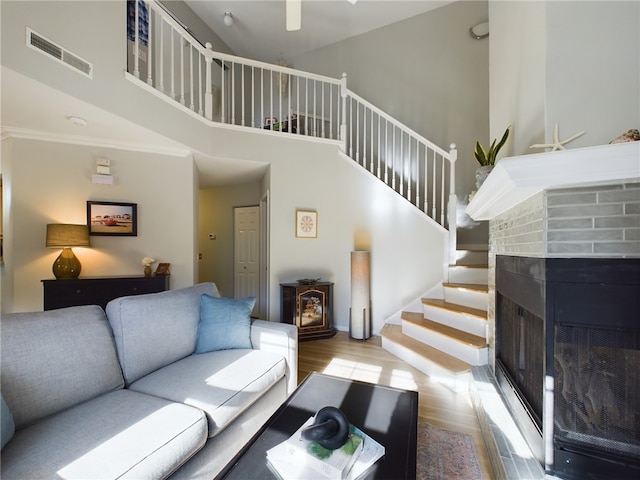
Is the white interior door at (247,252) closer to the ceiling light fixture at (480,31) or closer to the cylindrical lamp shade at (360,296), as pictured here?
the cylindrical lamp shade at (360,296)

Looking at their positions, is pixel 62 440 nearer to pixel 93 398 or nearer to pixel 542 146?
pixel 93 398

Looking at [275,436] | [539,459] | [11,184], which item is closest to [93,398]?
[275,436]

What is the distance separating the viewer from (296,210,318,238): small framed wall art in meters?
3.65

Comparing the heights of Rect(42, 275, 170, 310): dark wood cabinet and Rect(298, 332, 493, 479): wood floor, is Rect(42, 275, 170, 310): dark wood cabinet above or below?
above

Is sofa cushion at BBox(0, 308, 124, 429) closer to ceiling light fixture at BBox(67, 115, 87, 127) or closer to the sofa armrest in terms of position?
the sofa armrest

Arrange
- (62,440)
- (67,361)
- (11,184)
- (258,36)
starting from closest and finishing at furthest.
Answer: (62,440) < (67,361) < (11,184) < (258,36)

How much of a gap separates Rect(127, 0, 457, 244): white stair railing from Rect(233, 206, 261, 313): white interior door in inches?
63.6

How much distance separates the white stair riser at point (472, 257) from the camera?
3.43 metres

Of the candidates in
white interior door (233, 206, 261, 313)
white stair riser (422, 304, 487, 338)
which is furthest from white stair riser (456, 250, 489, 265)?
white interior door (233, 206, 261, 313)

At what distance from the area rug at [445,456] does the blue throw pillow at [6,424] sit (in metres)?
1.75

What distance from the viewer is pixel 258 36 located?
4.76 metres

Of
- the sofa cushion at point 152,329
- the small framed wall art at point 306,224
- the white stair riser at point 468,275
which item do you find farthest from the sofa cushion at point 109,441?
the white stair riser at point 468,275

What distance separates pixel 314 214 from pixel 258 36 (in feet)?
11.7

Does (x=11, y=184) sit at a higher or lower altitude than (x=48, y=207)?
higher
